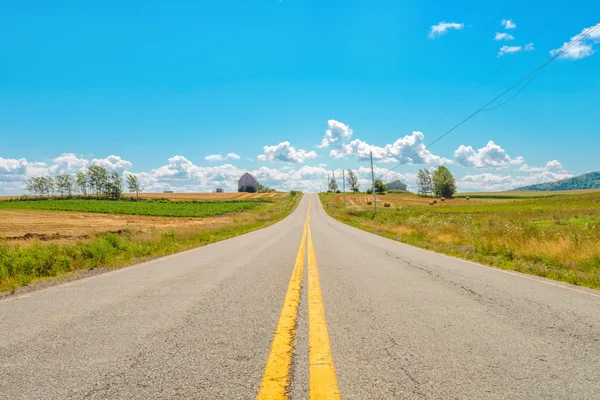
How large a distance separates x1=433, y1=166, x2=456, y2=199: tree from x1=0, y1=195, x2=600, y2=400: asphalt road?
412ft

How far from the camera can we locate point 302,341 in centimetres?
312

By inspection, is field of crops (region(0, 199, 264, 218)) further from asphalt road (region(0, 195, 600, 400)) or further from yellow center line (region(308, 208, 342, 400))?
yellow center line (region(308, 208, 342, 400))

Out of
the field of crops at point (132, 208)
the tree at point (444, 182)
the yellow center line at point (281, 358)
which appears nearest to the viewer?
the yellow center line at point (281, 358)

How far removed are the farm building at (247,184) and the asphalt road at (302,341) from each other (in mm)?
148497

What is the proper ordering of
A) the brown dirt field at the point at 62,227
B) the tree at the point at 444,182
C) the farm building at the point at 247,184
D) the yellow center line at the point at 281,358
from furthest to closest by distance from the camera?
the farm building at the point at 247,184 → the tree at the point at 444,182 → the brown dirt field at the point at 62,227 → the yellow center line at the point at 281,358

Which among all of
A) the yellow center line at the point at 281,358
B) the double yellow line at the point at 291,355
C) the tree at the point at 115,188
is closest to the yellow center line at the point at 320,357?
the double yellow line at the point at 291,355

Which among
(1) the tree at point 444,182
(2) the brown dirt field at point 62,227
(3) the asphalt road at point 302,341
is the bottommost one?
(2) the brown dirt field at point 62,227

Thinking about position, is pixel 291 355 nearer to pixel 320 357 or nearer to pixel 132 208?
pixel 320 357

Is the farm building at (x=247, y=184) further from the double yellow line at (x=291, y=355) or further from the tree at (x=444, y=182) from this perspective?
the double yellow line at (x=291, y=355)

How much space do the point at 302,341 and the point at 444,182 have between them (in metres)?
130

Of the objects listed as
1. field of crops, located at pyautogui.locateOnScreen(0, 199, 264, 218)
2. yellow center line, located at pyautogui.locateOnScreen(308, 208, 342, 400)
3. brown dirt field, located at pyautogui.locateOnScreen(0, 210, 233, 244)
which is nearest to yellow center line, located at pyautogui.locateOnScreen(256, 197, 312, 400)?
yellow center line, located at pyautogui.locateOnScreen(308, 208, 342, 400)

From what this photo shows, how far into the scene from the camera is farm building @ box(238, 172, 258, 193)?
153 meters

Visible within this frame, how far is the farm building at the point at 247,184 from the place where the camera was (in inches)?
6033

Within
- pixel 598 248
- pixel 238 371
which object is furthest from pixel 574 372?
pixel 598 248
